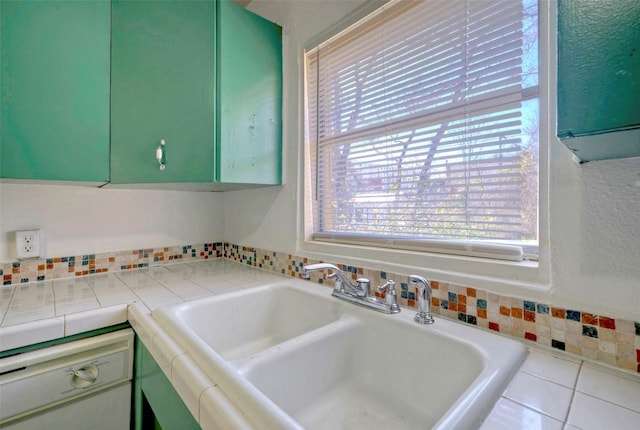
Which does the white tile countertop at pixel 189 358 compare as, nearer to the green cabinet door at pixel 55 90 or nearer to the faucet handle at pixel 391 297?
the faucet handle at pixel 391 297

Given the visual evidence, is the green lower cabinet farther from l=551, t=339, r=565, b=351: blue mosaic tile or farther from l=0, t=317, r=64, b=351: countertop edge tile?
l=551, t=339, r=565, b=351: blue mosaic tile

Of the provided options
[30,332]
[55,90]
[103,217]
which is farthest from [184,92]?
[30,332]

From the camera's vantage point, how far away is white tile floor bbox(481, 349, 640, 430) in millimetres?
431

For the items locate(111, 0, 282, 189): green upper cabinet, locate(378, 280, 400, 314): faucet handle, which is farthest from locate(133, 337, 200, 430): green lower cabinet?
locate(111, 0, 282, 189): green upper cabinet

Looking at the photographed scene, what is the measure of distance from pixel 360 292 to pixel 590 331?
544 millimetres

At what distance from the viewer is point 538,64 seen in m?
0.70

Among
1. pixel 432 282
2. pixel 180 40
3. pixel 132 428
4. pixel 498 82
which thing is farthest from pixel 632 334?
pixel 180 40

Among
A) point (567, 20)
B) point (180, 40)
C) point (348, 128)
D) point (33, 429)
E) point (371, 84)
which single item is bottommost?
point (33, 429)

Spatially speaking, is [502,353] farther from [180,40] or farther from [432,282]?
[180,40]

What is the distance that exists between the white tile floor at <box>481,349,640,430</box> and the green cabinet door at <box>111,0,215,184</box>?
1202 mm

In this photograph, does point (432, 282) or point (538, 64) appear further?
point (432, 282)

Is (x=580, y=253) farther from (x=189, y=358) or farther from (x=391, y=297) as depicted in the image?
(x=189, y=358)

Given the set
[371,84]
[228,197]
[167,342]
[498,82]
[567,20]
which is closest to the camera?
[567,20]

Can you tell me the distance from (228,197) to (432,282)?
1399mm
